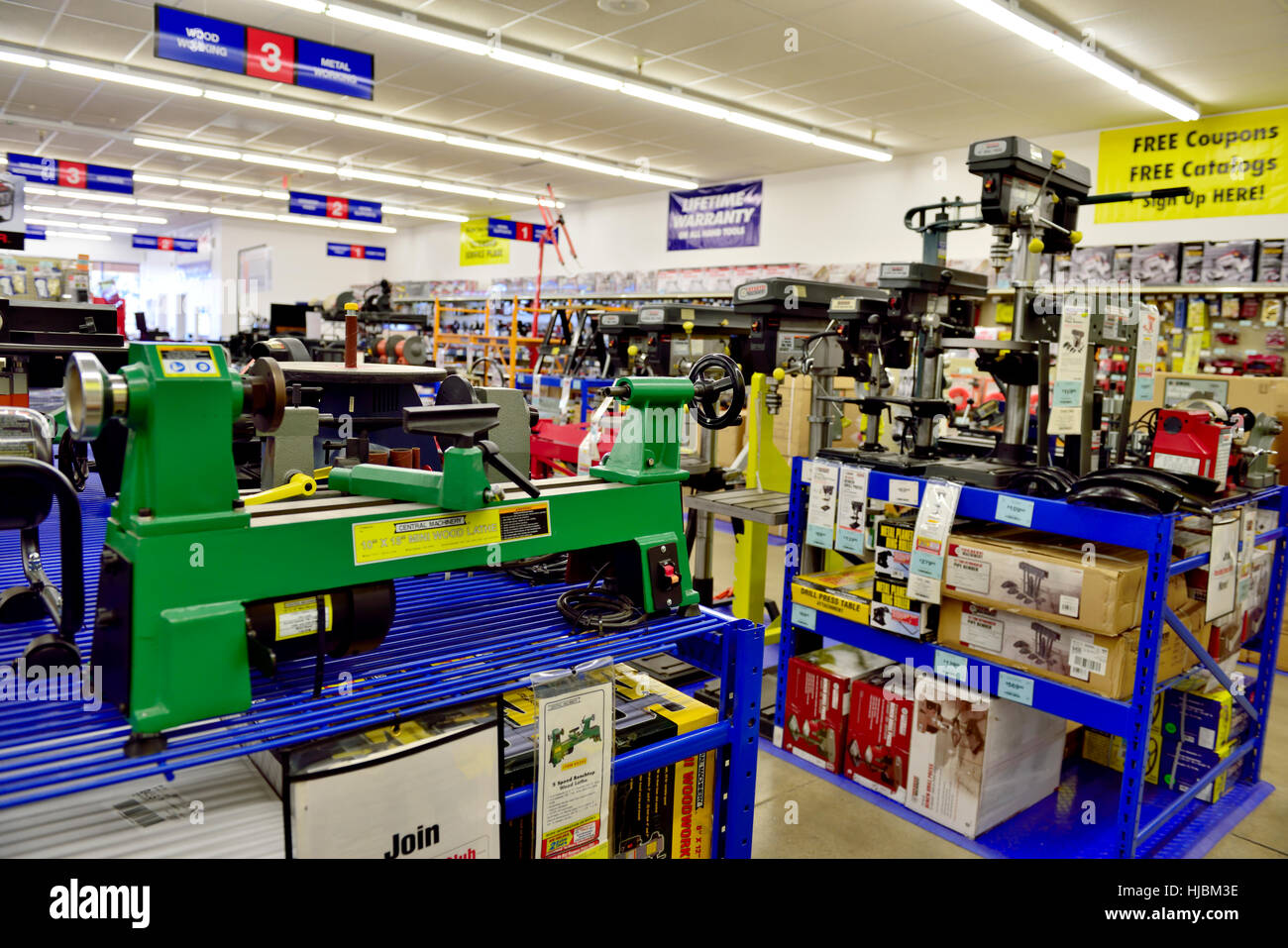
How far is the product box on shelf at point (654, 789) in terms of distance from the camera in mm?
1654

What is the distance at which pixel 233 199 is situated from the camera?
16094 millimetres

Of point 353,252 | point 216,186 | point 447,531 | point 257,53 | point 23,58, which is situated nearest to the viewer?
point 447,531

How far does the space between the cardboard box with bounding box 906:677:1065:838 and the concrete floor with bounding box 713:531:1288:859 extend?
0.12 meters

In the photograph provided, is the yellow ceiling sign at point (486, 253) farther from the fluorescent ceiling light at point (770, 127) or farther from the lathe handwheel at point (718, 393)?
the lathe handwheel at point (718, 393)

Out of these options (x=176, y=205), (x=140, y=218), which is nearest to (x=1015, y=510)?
(x=176, y=205)

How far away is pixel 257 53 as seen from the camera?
17.3 ft

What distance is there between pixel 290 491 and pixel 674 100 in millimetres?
7165

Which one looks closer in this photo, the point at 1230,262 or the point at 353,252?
the point at 1230,262

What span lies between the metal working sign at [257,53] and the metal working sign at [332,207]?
6.33m

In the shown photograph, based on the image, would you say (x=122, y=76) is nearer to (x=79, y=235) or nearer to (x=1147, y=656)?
(x=1147, y=656)

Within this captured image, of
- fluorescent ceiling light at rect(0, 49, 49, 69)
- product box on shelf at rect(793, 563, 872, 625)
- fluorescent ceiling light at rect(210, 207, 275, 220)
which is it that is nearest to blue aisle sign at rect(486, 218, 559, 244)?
fluorescent ceiling light at rect(0, 49, 49, 69)

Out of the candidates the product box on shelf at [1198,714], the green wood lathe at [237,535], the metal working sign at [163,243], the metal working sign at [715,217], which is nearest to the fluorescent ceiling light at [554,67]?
the metal working sign at [715,217]

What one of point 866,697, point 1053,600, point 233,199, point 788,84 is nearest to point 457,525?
point 1053,600
